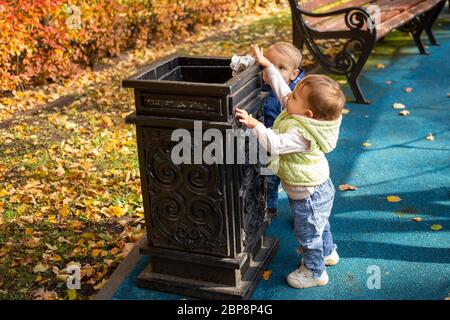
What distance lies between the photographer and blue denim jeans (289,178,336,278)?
3398 millimetres

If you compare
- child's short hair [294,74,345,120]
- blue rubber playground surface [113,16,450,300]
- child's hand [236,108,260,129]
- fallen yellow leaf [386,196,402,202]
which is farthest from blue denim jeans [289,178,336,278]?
fallen yellow leaf [386,196,402,202]

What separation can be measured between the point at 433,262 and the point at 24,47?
493cm

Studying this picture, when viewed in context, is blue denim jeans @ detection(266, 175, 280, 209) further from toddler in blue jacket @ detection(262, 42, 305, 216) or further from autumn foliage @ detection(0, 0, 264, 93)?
autumn foliage @ detection(0, 0, 264, 93)

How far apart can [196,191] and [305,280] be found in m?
0.90

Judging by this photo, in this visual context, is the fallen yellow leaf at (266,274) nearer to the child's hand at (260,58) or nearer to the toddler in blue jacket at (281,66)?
the toddler in blue jacket at (281,66)

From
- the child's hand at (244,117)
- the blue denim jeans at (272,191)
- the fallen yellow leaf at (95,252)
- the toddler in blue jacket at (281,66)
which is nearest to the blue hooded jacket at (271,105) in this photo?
the toddler in blue jacket at (281,66)

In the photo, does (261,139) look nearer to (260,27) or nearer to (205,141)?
(205,141)

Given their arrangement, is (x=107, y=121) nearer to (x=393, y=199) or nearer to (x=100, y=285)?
(x=100, y=285)

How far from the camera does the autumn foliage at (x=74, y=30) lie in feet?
21.0

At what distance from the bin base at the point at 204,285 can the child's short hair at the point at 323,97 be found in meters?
1.06

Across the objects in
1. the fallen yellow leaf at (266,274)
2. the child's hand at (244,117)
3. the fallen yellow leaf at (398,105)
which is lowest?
the fallen yellow leaf at (266,274)

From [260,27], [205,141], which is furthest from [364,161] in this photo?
[260,27]

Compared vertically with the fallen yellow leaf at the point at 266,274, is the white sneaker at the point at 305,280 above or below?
above

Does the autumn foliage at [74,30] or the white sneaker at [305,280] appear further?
the autumn foliage at [74,30]
